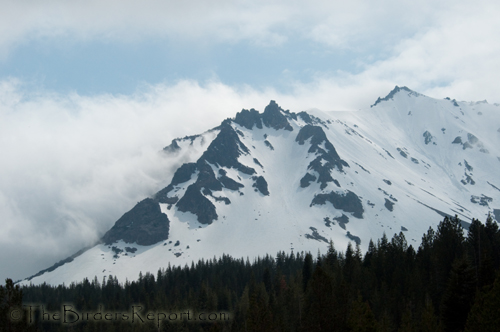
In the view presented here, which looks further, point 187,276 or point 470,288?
point 187,276

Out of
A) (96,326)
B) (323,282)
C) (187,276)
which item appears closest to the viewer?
(323,282)

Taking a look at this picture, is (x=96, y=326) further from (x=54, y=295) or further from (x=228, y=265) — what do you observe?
(x=228, y=265)

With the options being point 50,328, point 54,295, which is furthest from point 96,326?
point 54,295

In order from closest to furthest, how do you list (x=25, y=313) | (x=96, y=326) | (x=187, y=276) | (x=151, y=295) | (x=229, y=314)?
(x=25, y=313)
(x=229, y=314)
(x=96, y=326)
(x=151, y=295)
(x=187, y=276)

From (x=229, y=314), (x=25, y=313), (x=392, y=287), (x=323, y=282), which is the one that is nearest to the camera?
(x=25, y=313)

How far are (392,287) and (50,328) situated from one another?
9097 centimetres

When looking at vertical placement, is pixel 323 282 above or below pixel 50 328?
above

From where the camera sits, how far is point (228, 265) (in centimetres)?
19912

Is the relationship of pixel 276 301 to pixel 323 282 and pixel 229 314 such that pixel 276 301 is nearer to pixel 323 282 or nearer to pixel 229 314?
pixel 229 314

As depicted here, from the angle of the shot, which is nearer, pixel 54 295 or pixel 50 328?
pixel 50 328

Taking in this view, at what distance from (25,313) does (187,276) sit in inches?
5378

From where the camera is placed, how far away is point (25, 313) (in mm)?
39625

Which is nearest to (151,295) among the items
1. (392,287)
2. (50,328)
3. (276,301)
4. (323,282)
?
(50,328)

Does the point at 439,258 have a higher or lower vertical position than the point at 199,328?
higher
